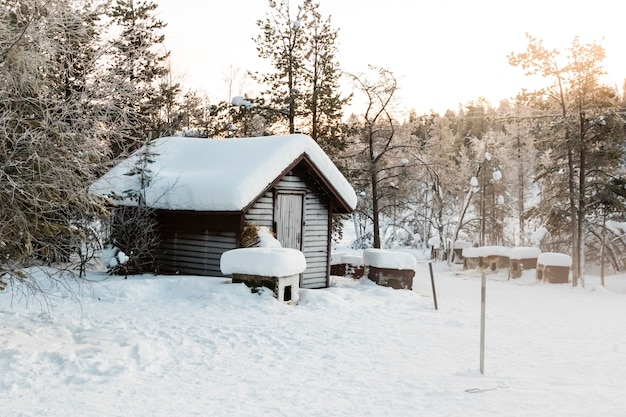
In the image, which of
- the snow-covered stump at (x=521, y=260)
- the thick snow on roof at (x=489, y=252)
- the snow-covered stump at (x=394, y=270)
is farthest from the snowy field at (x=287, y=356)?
the thick snow on roof at (x=489, y=252)

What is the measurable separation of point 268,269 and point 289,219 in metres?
3.93

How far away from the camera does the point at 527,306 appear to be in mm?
14281

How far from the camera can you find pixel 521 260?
2380 centimetres

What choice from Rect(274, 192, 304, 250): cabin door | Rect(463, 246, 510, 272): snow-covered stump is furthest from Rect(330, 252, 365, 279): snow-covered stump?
Rect(463, 246, 510, 272): snow-covered stump

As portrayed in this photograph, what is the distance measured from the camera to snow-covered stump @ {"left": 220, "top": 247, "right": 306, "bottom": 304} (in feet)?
36.8

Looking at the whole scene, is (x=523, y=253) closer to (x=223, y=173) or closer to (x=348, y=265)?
(x=348, y=265)

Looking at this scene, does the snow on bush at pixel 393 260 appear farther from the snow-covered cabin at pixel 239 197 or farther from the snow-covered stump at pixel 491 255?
the snow-covered stump at pixel 491 255

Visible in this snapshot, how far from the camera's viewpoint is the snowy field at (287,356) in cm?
552

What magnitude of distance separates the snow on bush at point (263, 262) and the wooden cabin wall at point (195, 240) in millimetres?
2052

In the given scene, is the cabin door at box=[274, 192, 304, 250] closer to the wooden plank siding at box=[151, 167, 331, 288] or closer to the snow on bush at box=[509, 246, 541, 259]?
the wooden plank siding at box=[151, 167, 331, 288]

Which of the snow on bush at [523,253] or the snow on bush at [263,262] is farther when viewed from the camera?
the snow on bush at [523,253]

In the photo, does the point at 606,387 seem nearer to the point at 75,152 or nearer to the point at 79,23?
the point at 75,152

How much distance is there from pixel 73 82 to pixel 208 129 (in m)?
22.6

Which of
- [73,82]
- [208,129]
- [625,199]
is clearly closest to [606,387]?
Answer: [73,82]
